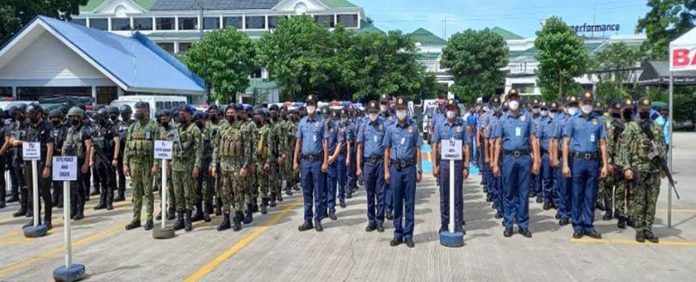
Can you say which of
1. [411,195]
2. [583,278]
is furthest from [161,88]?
[583,278]

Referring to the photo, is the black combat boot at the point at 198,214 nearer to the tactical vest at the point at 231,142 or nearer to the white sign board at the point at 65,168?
the tactical vest at the point at 231,142

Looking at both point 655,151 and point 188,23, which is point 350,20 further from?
point 655,151

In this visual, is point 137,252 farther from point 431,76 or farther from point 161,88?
point 431,76

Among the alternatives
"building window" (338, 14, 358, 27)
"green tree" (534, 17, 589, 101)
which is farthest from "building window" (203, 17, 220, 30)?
"green tree" (534, 17, 589, 101)

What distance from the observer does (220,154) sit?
9.39 metres

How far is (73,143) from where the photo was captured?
10023mm

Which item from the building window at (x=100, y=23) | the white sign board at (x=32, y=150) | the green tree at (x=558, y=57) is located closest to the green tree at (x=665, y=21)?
the green tree at (x=558, y=57)

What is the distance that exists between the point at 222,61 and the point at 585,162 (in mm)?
35165

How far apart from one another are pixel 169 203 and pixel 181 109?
151 centimetres

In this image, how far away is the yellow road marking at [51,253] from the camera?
734 centimetres

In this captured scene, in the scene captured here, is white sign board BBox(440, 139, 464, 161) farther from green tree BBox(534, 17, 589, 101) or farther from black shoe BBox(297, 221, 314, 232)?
green tree BBox(534, 17, 589, 101)

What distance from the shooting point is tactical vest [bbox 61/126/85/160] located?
9.73m

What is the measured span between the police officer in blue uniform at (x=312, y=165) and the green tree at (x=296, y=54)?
107 feet

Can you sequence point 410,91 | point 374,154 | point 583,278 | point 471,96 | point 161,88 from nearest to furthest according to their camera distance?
1. point 583,278
2. point 374,154
3. point 161,88
4. point 410,91
5. point 471,96
